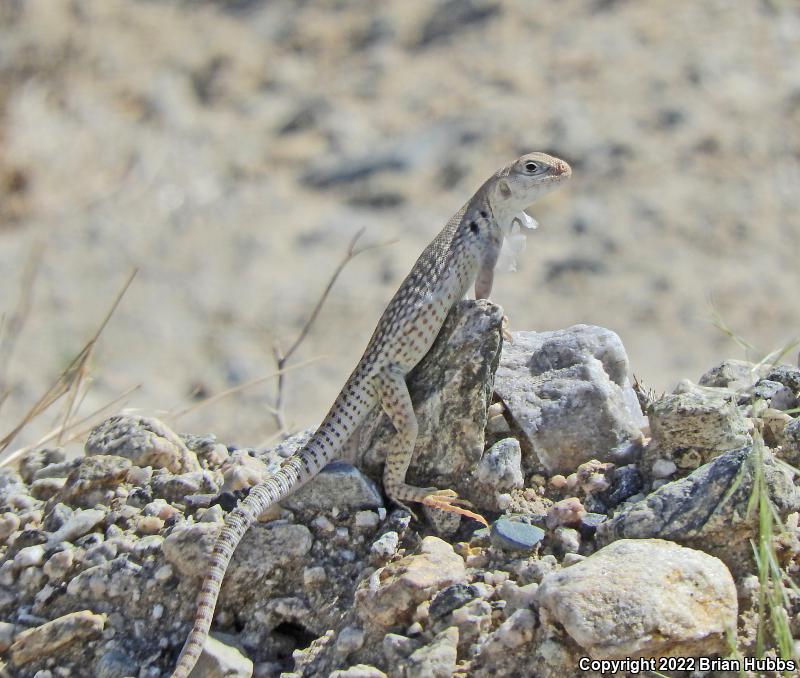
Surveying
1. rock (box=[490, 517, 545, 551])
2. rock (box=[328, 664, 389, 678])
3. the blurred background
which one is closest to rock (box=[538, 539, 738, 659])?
rock (box=[490, 517, 545, 551])

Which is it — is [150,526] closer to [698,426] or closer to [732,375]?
[698,426]

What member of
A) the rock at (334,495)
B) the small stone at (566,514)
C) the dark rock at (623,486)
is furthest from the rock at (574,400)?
the rock at (334,495)

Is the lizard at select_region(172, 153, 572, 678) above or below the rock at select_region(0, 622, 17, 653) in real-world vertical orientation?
above

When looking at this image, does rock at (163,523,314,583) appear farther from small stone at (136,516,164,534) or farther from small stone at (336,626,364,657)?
small stone at (336,626,364,657)

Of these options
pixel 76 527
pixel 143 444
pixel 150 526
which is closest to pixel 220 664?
pixel 150 526

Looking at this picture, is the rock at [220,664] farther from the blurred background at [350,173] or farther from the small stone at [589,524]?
the blurred background at [350,173]

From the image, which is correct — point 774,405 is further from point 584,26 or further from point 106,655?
point 584,26
